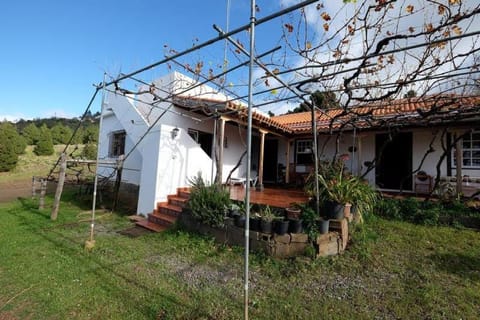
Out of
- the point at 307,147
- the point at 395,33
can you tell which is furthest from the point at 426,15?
the point at 307,147

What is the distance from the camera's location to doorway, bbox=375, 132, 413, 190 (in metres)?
9.27

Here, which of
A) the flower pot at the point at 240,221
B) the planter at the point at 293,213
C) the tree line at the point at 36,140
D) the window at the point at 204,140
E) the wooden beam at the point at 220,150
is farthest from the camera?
the tree line at the point at 36,140

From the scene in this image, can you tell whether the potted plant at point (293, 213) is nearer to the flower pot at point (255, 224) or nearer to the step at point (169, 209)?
the flower pot at point (255, 224)

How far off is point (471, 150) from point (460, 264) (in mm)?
6531

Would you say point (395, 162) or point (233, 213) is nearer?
point (233, 213)

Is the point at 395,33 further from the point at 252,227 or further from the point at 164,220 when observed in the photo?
the point at 164,220

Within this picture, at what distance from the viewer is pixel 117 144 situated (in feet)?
37.6

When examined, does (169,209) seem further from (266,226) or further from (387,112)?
(387,112)

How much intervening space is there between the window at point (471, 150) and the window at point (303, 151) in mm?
5143

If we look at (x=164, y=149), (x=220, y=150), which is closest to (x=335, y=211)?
(x=220, y=150)

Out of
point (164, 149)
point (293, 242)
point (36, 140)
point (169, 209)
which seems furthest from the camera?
point (36, 140)

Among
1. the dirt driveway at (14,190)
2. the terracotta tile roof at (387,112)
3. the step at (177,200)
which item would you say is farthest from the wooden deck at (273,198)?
the dirt driveway at (14,190)

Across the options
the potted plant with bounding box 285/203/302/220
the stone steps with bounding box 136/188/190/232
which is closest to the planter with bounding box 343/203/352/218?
the potted plant with bounding box 285/203/302/220

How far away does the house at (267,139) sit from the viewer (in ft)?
22.6
